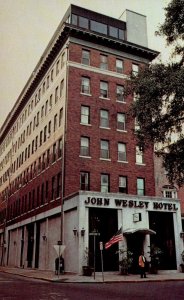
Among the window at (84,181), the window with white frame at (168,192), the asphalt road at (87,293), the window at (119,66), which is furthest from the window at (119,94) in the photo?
the asphalt road at (87,293)

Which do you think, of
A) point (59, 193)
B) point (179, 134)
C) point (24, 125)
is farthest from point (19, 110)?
point (179, 134)

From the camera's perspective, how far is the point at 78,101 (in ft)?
118

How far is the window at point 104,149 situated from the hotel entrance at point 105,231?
6.17 metres

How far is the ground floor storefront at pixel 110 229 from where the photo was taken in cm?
2982

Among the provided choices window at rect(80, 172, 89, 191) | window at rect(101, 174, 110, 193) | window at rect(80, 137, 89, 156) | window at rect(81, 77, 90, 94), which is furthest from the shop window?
window at rect(101, 174, 110, 193)

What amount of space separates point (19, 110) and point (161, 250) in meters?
34.5

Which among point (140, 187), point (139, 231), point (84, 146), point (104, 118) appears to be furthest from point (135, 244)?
point (104, 118)

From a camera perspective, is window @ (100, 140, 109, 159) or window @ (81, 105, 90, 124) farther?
window @ (81, 105, 90, 124)

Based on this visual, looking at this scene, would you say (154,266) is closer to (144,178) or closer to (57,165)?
(144,178)

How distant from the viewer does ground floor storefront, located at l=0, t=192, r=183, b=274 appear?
29.8m

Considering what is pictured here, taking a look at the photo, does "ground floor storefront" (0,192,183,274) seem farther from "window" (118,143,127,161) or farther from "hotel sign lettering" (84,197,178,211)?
"window" (118,143,127,161)

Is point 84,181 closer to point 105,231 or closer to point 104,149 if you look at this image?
point 104,149

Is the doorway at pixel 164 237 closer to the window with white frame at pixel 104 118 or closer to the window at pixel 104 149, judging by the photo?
the window at pixel 104 149

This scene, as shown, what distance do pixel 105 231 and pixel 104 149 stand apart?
8747 millimetres
